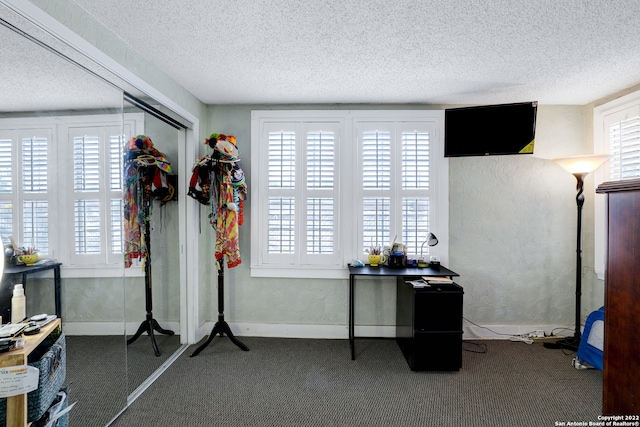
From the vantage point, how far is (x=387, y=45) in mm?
2252

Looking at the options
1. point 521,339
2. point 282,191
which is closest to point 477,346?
point 521,339

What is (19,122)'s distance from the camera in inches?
57.3

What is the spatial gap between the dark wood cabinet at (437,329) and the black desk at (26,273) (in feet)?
8.20

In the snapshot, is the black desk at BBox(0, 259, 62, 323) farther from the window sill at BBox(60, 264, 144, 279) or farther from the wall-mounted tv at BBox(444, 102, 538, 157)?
the wall-mounted tv at BBox(444, 102, 538, 157)

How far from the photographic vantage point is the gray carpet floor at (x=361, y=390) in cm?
220

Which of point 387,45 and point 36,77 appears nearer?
point 36,77

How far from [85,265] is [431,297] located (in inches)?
101

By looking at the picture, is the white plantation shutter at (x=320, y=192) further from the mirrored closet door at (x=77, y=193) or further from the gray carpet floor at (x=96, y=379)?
the gray carpet floor at (x=96, y=379)

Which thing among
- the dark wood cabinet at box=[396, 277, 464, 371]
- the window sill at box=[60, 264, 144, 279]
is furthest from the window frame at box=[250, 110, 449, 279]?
the window sill at box=[60, 264, 144, 279]

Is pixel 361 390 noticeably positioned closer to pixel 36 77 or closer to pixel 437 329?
pixel 437 329

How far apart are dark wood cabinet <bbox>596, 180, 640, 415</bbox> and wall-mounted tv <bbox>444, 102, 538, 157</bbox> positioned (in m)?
2.62

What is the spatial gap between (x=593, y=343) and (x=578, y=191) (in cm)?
144

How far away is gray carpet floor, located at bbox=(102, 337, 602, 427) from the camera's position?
220 centimetres

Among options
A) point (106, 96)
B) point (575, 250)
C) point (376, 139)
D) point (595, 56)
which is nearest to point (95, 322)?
point (106, 96)
